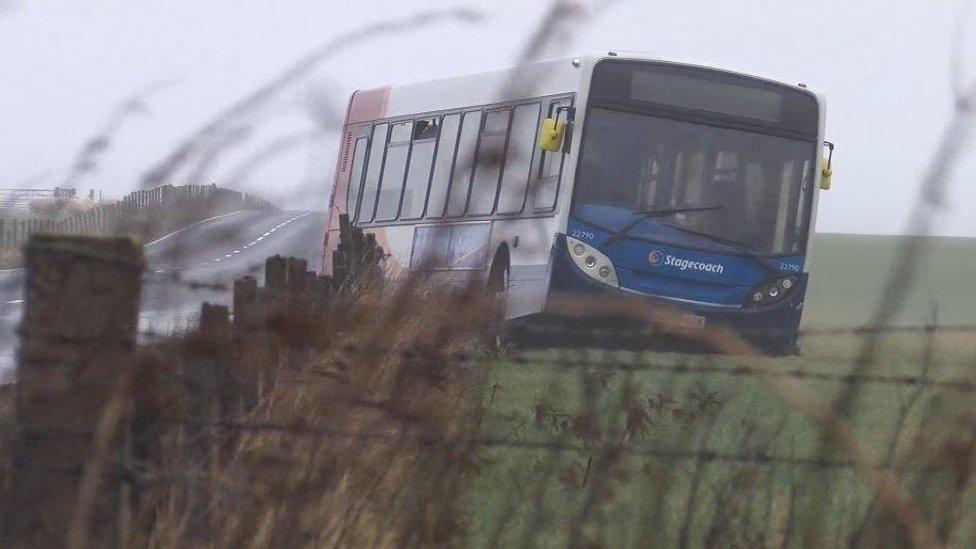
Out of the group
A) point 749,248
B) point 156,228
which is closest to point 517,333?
point 156,228

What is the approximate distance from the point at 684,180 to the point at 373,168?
3905 mm

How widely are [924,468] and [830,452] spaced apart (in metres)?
0.25

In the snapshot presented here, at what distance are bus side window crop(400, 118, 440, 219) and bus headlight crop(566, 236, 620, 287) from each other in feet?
4.29

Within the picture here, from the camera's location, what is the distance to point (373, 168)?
17.1m

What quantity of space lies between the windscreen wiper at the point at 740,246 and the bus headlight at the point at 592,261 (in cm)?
58

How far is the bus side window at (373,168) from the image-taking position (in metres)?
16.9

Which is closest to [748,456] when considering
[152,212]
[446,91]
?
[152,212]

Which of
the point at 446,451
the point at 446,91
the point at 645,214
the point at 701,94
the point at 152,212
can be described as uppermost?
the point at 701,94

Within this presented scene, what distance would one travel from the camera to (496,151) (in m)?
3.37

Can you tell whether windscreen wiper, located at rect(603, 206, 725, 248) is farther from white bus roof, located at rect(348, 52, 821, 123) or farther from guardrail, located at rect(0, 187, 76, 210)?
guardrail, located at rect(0, 187, 76, 210)

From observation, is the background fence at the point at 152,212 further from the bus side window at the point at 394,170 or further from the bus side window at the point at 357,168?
the bus side window at the point at 357,168

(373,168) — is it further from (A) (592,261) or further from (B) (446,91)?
(A) (592,261)

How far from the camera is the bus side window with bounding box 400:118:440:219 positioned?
14609 mm

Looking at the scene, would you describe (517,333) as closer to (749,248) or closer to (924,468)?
(924,468)
